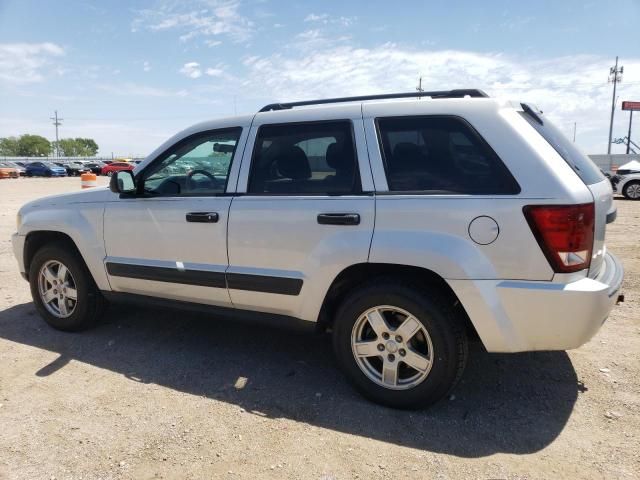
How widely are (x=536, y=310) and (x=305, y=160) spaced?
171cm

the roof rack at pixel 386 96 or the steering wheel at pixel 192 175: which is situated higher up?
the roof rack at pixel 386 96

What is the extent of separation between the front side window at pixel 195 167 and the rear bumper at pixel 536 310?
186 centimetres

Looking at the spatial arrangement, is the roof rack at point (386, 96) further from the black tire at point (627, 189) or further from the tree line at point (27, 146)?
the tree line at point (27, 146)

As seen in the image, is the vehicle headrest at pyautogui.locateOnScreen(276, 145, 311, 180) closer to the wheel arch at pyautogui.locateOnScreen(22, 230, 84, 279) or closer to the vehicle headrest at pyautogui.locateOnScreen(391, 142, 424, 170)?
the vehicle headrest at pyautogui.locateOnScreen(391, 142, 424, 170)

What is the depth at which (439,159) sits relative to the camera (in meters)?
2.78

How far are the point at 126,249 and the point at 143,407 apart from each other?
134cm

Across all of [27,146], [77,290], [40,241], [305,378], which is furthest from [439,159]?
[27,146]

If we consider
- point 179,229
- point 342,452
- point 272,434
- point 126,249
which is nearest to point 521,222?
point 342,452

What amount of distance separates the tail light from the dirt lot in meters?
1.01

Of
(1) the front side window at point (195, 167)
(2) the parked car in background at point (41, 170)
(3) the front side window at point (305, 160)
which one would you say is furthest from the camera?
(2) the parked car in background at point (41, 170)

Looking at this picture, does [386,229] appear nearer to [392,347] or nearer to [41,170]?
[392,347]

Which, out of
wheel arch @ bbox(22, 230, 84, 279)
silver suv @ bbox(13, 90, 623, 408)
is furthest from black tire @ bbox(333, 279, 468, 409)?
wheel arch @ bbox(22, 230, 84, 279)

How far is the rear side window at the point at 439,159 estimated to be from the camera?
262 cm

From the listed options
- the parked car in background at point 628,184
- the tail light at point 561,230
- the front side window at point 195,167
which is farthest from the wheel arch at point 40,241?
the parked car in background at point 628,184
